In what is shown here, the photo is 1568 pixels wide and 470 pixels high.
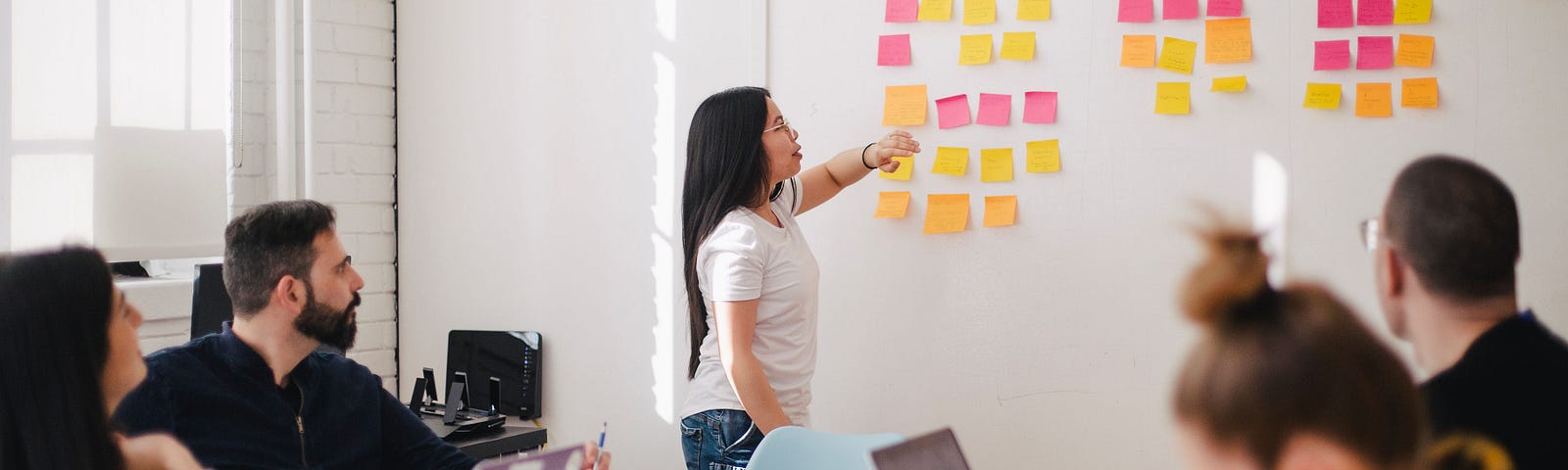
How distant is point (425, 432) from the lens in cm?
213

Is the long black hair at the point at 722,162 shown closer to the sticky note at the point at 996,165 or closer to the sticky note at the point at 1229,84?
the sticky note at the point at 996,165

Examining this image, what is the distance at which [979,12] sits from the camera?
2.62m

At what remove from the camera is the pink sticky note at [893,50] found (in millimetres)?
2707

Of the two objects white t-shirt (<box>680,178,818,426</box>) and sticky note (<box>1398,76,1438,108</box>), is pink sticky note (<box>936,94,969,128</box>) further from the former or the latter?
sticky note (<box>1398,76,1438,108</box>)

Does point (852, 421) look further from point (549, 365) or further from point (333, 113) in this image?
point (333, 113)

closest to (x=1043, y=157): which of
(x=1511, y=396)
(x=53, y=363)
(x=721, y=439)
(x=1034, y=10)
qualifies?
(x=1034, y=10)

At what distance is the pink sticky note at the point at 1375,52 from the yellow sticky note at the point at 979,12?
2.58 feet

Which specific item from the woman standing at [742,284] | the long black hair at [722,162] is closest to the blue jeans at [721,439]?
the woman standing at [742,284]

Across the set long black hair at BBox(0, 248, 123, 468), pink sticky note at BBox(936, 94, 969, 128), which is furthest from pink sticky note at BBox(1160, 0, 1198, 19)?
long black hair at BBox(0, 248, 123, 468)

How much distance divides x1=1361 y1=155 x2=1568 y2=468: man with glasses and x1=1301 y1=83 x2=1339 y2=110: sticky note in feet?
3.20

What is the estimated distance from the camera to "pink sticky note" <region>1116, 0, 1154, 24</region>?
246 cm

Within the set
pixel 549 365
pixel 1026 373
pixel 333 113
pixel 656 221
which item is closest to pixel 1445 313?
pixel 1026 373

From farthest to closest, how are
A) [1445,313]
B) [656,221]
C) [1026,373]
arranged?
[656,221] → [1026,373] → [1445,313]

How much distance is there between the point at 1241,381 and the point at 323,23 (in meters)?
3.32
